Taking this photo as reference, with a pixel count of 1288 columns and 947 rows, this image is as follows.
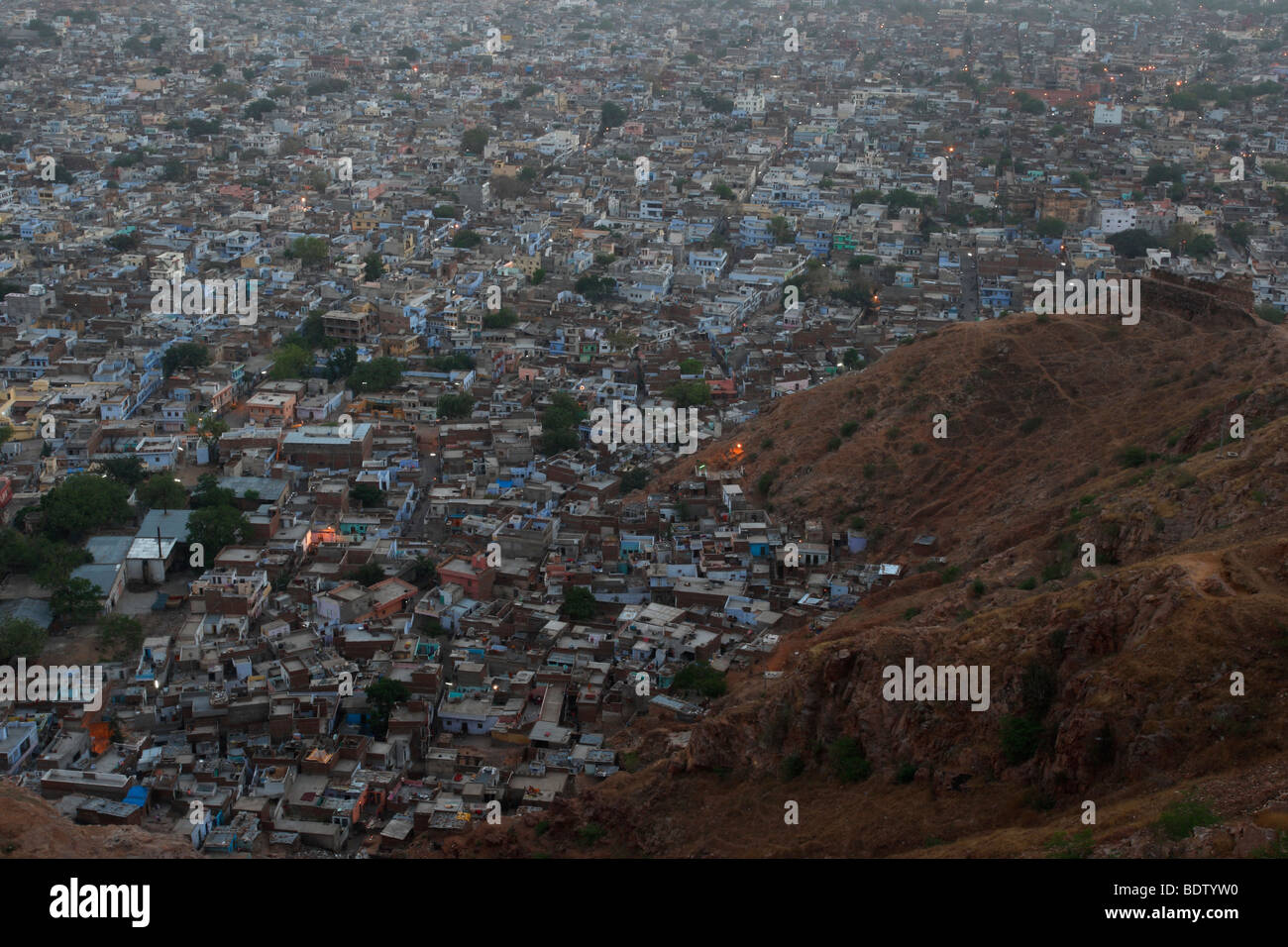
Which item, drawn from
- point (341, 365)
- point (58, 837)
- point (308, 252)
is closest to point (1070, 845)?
point (58, 837)

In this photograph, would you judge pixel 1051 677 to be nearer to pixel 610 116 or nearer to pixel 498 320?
pixel 498 320

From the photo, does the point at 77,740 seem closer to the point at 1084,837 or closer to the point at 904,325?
the point at 1084,837

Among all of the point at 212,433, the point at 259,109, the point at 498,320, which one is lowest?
the point at 212,433

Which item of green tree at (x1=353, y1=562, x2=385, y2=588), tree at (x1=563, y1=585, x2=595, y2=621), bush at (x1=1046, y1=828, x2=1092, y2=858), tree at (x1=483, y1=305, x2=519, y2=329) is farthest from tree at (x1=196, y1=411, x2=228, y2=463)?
bush at (x1=1046, y1=828, x2=1092, y2=858)

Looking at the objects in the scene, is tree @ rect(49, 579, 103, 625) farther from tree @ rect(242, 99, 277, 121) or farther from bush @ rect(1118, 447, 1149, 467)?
tree @ rect(242, 99, 277, 121)

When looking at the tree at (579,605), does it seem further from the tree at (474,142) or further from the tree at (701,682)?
the tree at (474,142)

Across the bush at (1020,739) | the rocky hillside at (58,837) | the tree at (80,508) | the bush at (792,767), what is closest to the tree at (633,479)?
the tree at (80,508)
